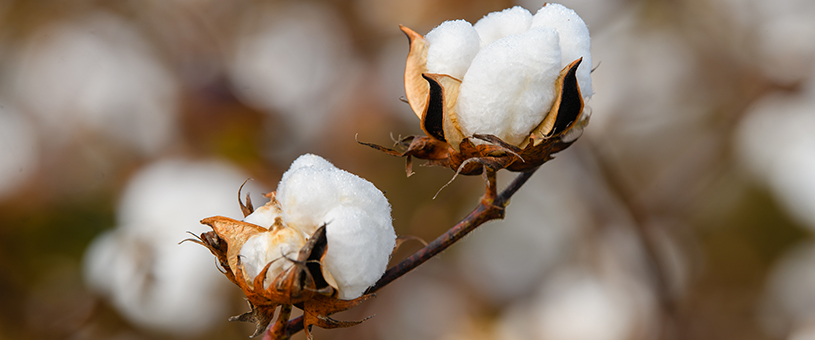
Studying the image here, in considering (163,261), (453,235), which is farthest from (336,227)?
(163,261)

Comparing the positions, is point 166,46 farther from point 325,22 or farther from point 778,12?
point 778,12

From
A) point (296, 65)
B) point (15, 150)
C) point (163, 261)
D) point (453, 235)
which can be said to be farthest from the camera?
point (296, 65)

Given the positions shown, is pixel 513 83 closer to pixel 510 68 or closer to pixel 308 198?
pixel 510 68

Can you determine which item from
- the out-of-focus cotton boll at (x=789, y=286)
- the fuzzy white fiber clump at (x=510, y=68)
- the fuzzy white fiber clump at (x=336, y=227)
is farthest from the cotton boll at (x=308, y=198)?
the out-of-focus cotton boll at (x=789, y=286)

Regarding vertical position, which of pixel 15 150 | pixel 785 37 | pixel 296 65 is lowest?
pixel 785 37

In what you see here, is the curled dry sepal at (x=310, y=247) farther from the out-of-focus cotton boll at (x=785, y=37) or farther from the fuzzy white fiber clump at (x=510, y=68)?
the out-of-focus cotton boll at (x=785, y=37)

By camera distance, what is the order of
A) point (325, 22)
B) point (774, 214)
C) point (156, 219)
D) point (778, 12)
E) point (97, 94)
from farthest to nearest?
1. point (325, 22)
2. point (774, 214)
3. point (97, 94)
4. point (778, 12)
5. point (156, 219)

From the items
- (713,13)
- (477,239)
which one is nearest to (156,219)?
(477,239)
